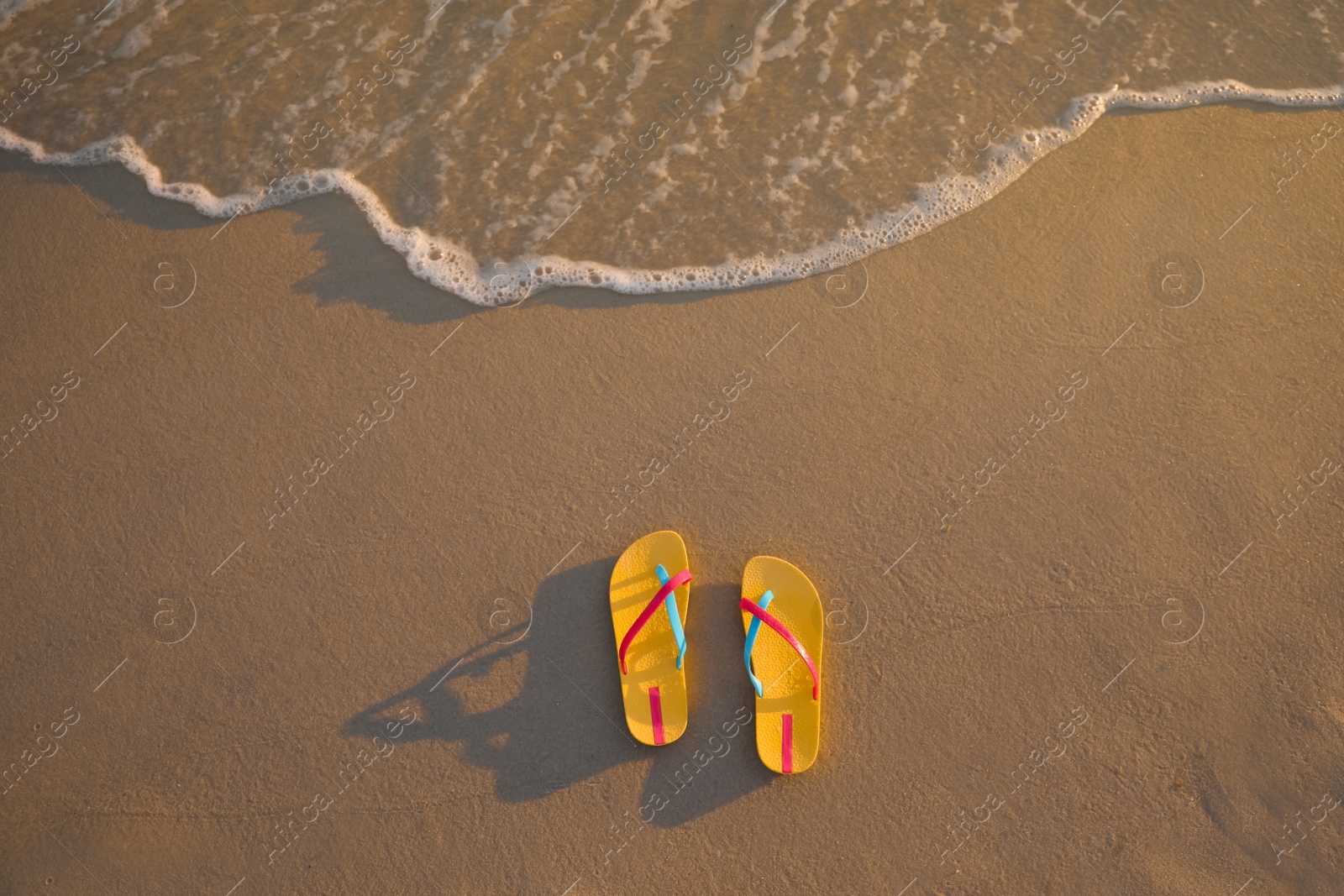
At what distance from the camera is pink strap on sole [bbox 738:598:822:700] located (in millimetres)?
2994

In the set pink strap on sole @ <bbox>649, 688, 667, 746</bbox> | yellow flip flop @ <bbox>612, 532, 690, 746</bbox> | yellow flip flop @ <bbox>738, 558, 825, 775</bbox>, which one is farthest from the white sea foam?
pink strap on sole @ <bbox>649, 688, 667, 746</bbox>

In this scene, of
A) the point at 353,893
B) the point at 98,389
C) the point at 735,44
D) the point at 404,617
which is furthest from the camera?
Result: the point at 735,44

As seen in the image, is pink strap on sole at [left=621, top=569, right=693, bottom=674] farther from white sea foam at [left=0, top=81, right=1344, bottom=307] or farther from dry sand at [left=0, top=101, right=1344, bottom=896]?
white sea foam at [left=0, top=81, right=1344, bottom=307]

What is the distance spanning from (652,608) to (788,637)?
0.50 metres

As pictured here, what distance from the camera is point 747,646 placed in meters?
3.02

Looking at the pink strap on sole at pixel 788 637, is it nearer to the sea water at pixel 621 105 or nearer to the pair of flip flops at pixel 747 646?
the pair of flip flops at pixel 747 646

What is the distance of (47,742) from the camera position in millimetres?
3111

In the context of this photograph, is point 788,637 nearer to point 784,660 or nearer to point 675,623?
point 784,660

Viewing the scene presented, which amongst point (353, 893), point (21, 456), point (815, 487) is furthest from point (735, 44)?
point (353, 893)

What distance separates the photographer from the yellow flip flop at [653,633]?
3053 millimetres

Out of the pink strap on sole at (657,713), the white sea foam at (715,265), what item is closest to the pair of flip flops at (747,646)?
the pink strap on sole at (657,713)

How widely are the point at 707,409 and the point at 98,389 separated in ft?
8.32

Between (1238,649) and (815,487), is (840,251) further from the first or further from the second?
(1238,649)

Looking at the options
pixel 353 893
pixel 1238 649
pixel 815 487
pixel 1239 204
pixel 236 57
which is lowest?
pixel 1238 649
